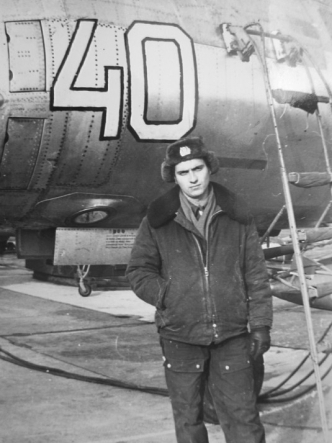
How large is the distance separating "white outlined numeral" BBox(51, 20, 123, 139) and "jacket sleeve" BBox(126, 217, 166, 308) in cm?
108

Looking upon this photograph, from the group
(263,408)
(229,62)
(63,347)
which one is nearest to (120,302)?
(63,347)

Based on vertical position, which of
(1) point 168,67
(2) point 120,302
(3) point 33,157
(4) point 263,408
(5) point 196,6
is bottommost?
(2) point 120,302

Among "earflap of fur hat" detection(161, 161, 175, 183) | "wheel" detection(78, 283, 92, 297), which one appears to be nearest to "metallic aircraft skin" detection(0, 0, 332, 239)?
"earflap of fur hat" detection(161, 161, 175, 183)

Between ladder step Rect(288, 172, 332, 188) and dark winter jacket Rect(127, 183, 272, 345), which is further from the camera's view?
ladder step Rect(288, 172, 332, 188)

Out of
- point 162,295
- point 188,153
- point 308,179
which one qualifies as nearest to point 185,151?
point 188,153

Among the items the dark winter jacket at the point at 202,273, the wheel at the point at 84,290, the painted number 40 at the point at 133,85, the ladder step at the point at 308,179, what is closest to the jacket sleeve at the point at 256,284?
the dark winter jacket at the point at 202,273

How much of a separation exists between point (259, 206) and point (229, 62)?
4.09 feet

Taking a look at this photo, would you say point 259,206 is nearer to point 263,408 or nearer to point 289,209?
point 289,209

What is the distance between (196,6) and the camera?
434 cm

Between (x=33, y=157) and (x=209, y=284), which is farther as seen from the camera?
(x=33, y=157)

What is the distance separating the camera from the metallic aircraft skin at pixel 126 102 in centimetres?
380

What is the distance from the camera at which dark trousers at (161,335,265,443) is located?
9.70 ft

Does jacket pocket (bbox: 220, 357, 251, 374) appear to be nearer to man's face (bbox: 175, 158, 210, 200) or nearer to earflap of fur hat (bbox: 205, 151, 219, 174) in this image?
man's face (bbox: 175, 158, 210, 200)

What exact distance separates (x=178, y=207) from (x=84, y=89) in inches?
47.1
